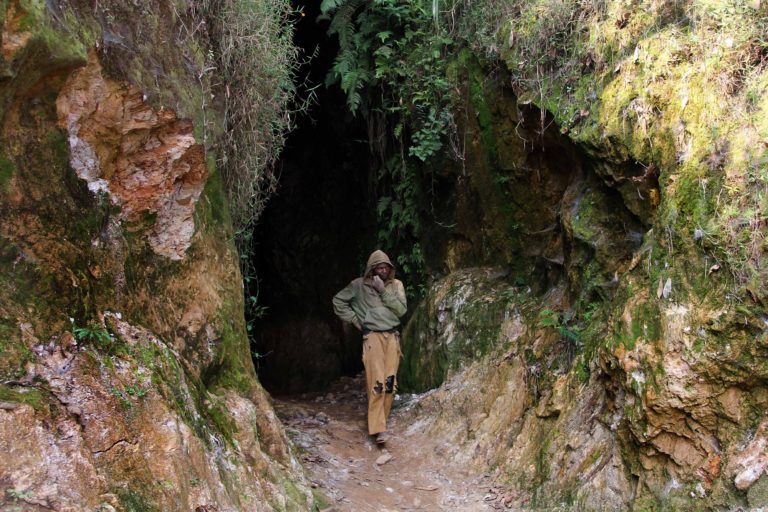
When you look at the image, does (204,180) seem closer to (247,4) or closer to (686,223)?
(247,4)

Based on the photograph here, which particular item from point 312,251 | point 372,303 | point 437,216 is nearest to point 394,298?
point 372,303

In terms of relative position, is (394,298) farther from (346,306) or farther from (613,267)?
(613,267)

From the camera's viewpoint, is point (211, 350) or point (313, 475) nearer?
point (211, 350)

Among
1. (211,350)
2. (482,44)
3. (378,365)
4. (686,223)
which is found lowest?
(378,365)

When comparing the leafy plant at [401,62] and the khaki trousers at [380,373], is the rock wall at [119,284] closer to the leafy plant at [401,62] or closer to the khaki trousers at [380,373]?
the khaki trousers at [380,373]

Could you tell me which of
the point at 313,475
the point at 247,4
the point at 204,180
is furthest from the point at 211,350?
the point at 247,4

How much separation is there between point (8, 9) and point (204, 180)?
1.96 meters

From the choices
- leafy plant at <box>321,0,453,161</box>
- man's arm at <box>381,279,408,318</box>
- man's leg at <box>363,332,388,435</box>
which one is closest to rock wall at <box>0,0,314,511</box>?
man's leg at <box>363,332,388,435</box>

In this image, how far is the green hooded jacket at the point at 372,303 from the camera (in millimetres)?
7281

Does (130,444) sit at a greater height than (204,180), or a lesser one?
lesser

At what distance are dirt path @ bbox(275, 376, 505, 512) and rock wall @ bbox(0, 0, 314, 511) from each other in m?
0.91

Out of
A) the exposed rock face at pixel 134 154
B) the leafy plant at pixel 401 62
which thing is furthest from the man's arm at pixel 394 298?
the exposed rock face at pixel 134 154

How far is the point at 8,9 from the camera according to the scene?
127 inches

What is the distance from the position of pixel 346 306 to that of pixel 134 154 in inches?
138
